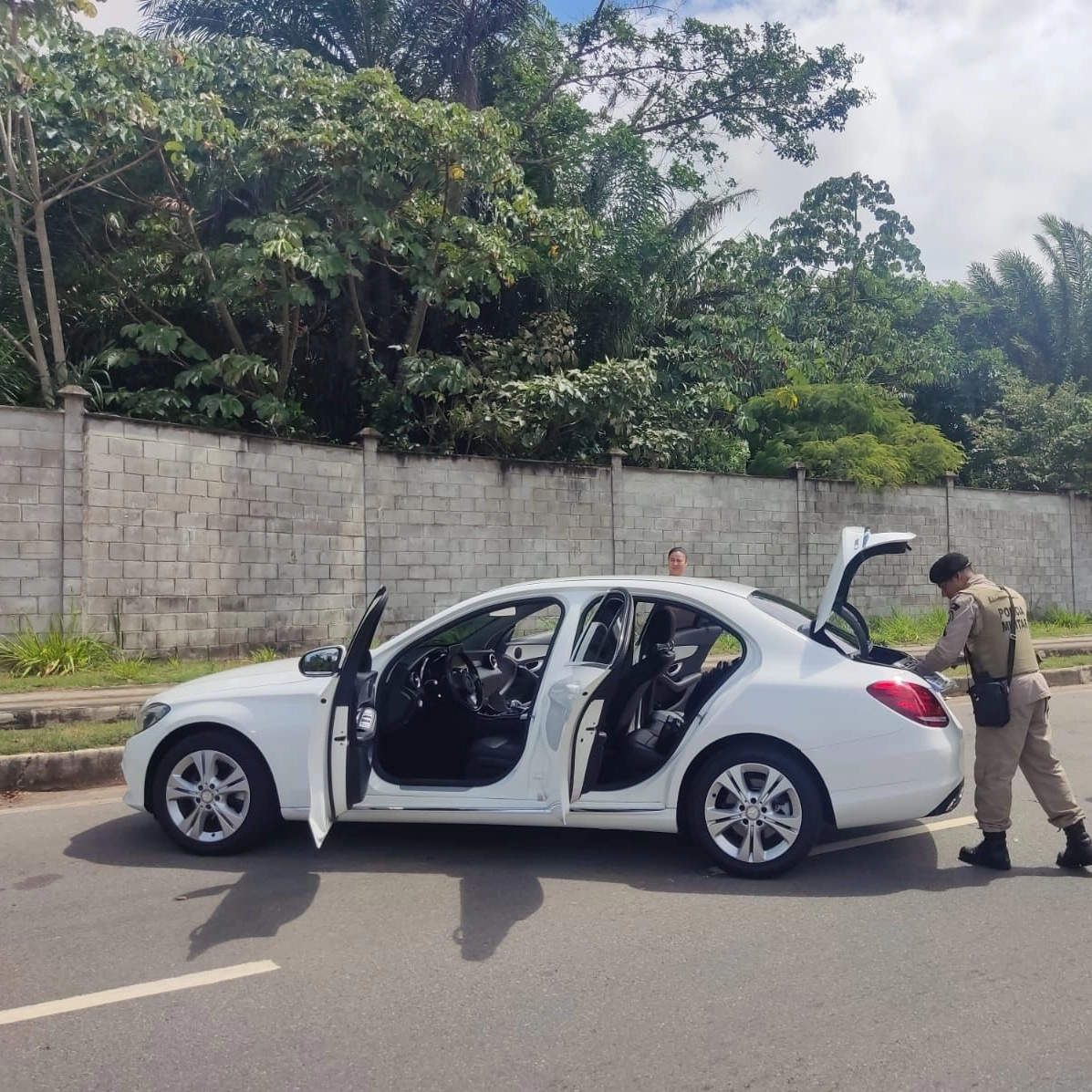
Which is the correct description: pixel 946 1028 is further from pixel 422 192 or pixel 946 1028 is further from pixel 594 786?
pixel 422 192

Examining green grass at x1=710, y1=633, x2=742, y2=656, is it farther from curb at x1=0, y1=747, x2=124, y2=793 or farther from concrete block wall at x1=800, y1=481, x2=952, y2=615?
concrete block wall at x1=800, y1=481, x2=952, y2=615

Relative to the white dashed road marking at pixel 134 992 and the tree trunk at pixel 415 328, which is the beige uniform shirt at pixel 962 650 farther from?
the tree trunk at pixel 415 328

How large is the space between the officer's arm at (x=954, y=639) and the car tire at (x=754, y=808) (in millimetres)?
849

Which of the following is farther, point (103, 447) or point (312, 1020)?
point (103, 447)

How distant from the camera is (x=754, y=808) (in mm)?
5109

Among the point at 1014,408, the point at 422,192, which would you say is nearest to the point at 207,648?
the point at 422,192

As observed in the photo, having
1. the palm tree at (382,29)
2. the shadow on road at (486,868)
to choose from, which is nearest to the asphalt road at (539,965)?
the shadow on road at (486,868)

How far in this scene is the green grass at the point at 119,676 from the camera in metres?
9.77

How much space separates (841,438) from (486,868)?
13484mm

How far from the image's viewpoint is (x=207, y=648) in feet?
38.4

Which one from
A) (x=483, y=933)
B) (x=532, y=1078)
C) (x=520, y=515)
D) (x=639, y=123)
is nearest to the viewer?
(x=532, y=1078)

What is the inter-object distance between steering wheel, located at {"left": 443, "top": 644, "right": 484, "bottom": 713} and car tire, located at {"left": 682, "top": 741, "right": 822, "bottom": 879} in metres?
1.47

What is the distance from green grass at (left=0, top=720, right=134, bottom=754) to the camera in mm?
7461

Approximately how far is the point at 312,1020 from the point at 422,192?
12.3m
